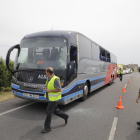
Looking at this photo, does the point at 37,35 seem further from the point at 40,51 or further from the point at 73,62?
the point at 73,62

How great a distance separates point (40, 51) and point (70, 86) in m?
1.79

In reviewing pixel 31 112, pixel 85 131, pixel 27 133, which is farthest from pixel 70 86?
pixel 27 133

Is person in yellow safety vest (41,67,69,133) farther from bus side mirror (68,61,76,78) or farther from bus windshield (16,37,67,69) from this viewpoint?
bus side mirror (68,61,76,78)

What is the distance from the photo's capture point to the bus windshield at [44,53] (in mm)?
5801

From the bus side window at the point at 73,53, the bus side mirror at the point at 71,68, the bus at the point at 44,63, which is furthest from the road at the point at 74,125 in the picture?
the bus side window at the point at 73,53

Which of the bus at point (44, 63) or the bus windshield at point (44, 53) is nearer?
the bus at point (44, 63)

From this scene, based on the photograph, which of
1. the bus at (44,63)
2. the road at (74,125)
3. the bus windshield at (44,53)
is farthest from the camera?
the bus windshield at (44,53)

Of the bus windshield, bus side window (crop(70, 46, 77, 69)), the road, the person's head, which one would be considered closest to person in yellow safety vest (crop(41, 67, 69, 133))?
the person's head

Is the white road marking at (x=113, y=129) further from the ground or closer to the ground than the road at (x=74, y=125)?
closer to the ground

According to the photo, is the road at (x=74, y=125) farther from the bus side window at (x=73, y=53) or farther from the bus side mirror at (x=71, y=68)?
the bus side window at (x=73, y=53)

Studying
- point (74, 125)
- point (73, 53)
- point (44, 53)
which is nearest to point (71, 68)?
point (73, 53)

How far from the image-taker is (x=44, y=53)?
5.96 metres

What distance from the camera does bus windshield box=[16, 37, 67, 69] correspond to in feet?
19.0

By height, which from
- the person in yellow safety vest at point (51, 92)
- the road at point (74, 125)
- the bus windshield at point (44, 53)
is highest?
the bus windshield at point (44, 53)
